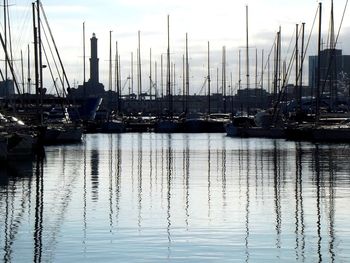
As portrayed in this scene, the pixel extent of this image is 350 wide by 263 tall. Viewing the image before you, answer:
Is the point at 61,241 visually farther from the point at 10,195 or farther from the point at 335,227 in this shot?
the point at 10,195

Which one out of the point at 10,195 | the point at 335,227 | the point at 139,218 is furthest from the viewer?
the point at 10,195

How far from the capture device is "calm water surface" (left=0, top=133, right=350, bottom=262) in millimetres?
21797

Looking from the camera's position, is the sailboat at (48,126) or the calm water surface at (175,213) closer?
the calm water surface at (175,213)

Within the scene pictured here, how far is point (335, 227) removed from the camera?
25.6 meters

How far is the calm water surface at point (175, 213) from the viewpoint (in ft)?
71.5

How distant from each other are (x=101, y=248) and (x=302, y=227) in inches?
244

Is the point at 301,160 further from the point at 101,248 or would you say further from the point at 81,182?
the point at 101,248

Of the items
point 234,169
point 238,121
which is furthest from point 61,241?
point 238,121

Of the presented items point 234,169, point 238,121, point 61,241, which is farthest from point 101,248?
point 238,121

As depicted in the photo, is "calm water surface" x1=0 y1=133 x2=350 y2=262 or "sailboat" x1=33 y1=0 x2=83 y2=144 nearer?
"calm water surface" x1=0 y1=133 x2=350 y2=262

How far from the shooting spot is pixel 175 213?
95.3 ft

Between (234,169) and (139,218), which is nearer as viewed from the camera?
(139,218)

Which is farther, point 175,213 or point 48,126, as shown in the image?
point 48,126

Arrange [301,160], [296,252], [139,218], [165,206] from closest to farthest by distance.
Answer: [296,252]
[139,218]
[165,206]
[301,160]
